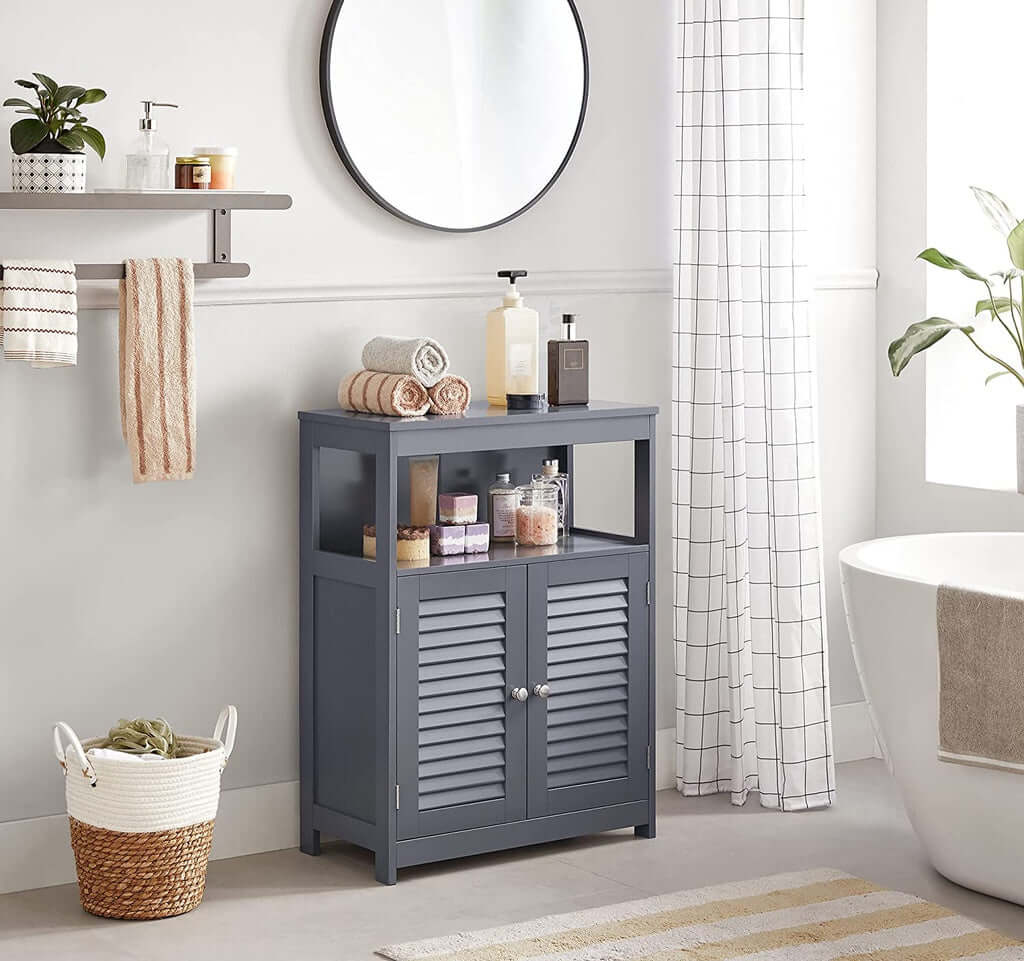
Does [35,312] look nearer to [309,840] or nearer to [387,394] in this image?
[387,394]

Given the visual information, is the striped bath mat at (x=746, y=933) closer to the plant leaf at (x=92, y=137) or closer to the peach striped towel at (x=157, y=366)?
the peach striped towel at (x=157, y=366)

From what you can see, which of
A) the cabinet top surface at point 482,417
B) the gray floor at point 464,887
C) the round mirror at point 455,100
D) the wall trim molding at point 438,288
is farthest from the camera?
the round mirror at point 455,100

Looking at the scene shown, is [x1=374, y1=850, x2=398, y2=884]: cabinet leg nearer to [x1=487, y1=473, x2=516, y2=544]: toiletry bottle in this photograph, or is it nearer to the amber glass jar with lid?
[x1=487, y1=473, x2=516, y2=544]: toiletry bottle

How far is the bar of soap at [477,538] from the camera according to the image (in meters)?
3.37

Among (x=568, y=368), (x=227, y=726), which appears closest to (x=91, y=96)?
(x=568, y=368)

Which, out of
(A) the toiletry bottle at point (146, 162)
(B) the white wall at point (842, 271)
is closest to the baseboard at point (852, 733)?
(B) the white wall at point (842, 271)

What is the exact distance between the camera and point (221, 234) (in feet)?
10.7

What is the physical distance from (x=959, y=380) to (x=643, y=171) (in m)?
0.97

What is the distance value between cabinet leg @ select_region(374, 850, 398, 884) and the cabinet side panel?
78 mm

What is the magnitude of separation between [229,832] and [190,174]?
4.32 ft

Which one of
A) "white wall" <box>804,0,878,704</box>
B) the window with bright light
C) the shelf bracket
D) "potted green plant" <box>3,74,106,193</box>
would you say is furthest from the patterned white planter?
the window with bright light

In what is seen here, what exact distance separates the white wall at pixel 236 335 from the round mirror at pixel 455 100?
0.18 feet

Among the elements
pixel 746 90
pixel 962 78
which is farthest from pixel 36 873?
pixel 962 78

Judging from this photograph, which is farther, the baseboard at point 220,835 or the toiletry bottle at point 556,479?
the toiletry bottle at point 556,479
